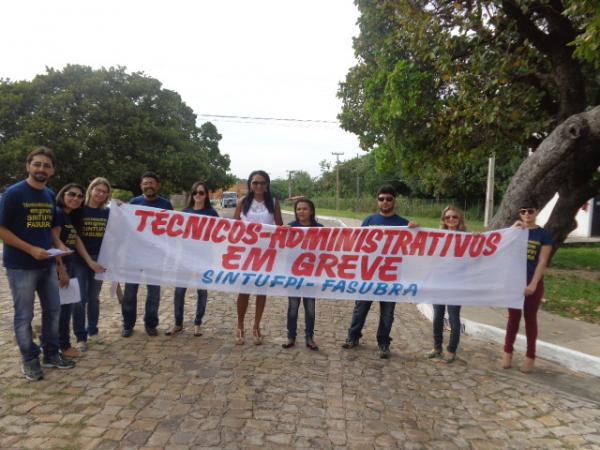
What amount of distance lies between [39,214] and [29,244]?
277mm

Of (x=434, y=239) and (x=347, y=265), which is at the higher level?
(x=434, y=239)

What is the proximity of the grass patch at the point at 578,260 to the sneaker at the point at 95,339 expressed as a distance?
10.9 m

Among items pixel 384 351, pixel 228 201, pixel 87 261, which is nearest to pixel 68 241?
pixel 87 261

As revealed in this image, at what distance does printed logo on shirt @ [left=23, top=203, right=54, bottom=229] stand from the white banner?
1.10 m

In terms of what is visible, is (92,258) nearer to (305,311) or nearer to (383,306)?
(305,311)

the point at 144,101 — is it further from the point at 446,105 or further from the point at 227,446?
the point at 227,446

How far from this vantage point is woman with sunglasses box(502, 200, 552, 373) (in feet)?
14.5

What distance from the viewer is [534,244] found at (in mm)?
4551

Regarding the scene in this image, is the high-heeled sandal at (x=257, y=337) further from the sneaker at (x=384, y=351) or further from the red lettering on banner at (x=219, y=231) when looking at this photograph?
the sneaker at (x=384, y=351)

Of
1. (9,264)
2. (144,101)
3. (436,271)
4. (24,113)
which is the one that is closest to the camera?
(9,264)

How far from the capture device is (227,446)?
2.92 meters

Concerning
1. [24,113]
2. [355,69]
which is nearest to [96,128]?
[24,113]

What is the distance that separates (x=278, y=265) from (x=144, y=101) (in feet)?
86.3

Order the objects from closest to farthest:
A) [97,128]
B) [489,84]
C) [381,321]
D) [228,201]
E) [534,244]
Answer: [534,244], [381,321], [489,84], [97,128], [228,201]
